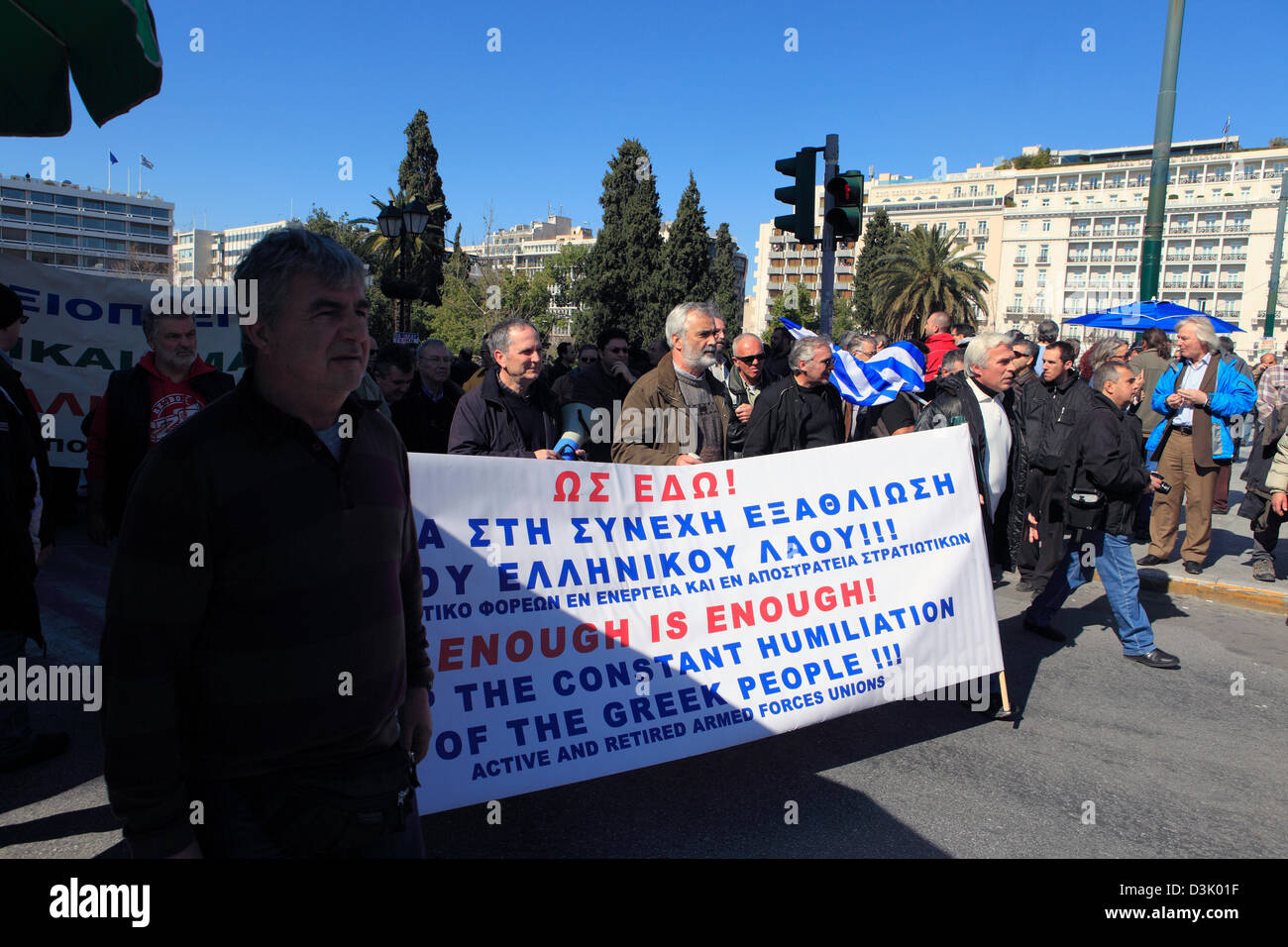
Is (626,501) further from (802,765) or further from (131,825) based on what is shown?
(131,825)

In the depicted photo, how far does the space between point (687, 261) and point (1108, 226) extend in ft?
240

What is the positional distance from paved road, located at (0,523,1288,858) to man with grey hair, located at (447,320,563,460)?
1.78 meters

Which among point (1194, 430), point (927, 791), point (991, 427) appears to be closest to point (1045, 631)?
point (991, 427)

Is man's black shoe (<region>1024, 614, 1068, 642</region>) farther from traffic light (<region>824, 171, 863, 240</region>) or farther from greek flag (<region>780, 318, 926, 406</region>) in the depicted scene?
Result: traffic light (<region>824, 171, 863, 240</region>)

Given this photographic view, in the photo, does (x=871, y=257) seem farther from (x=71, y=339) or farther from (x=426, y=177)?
(x=71, y=339)

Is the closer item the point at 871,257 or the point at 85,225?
the point at 871,257

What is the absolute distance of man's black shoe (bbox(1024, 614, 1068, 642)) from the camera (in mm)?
6059

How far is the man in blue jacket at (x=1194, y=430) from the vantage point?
7.98 m

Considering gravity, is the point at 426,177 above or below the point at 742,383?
above

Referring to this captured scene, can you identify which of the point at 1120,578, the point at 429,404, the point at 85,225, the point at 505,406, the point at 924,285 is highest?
the point at 85,225

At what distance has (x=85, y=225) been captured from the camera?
556 ft

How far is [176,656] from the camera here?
1.50 m

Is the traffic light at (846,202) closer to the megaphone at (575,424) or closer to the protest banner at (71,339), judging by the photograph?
the megaphone at (575,424)
